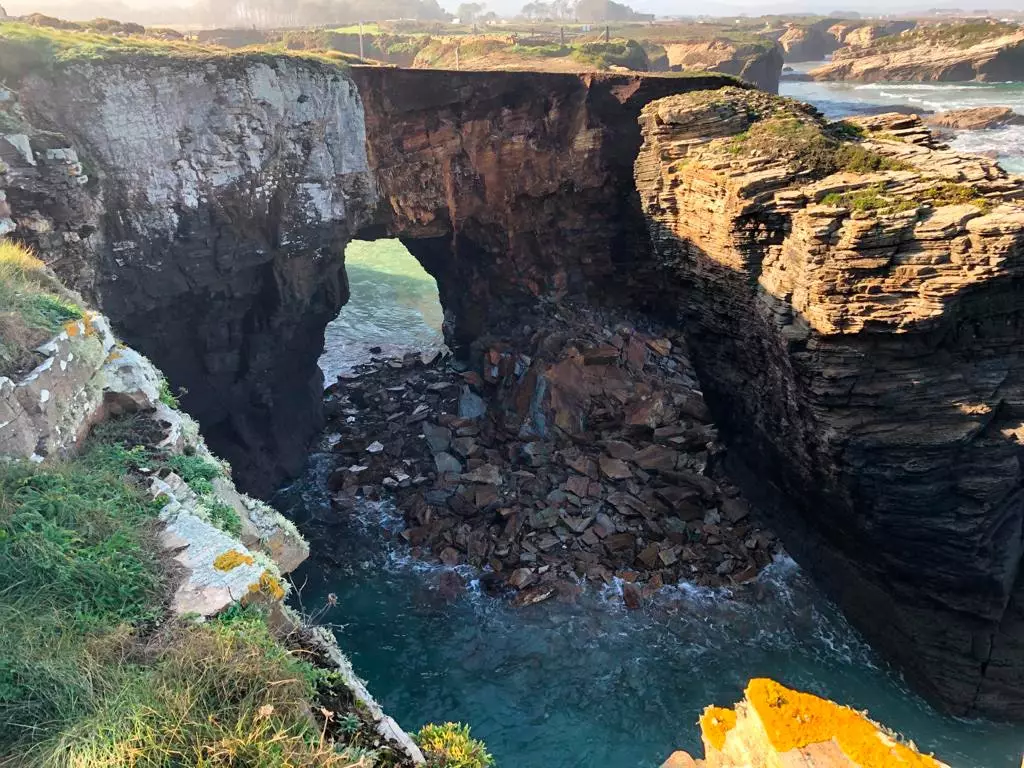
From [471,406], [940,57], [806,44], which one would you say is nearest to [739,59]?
[940,57]

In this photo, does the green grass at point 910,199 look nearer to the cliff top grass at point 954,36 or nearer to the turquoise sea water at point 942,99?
the turquoise sea water at point 942,99

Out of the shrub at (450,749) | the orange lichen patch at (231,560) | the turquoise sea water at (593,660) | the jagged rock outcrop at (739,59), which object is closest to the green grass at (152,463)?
the orange lichen patch at (231,560)

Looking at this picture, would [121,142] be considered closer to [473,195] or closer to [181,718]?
[473,195]

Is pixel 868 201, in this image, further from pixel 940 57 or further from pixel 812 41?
pixel 812 41

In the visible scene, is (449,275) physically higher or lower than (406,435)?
higher

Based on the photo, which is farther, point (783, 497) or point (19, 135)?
point (783, 497)

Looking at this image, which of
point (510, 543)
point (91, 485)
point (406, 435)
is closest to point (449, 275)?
point (406, 435)
